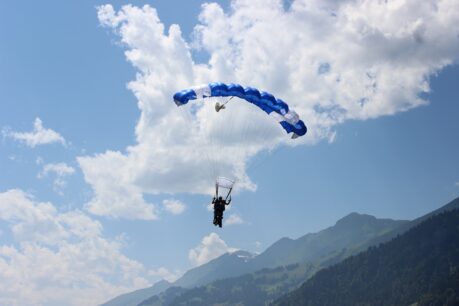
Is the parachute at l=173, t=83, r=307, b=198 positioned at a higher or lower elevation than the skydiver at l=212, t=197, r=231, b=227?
higher

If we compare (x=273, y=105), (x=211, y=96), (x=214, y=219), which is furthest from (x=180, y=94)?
(x=214, y=219)

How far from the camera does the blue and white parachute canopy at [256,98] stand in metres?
35.8

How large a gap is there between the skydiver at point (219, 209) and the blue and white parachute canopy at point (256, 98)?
8286 mm

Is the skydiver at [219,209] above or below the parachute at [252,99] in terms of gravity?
below

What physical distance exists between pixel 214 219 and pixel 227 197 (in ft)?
6.81

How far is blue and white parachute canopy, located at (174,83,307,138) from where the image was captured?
117 feet

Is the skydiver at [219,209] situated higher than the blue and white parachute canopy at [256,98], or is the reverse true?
the blue and white parachute canopy at [256,98]

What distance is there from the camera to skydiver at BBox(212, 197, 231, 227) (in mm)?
37781

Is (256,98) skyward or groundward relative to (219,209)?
skyward

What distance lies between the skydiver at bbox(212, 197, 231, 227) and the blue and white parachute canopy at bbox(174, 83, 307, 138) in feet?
27.2

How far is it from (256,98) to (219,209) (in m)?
9.41

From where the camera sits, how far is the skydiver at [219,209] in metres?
37.8

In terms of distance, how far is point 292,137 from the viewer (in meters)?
40.6

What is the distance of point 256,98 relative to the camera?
37.3m
